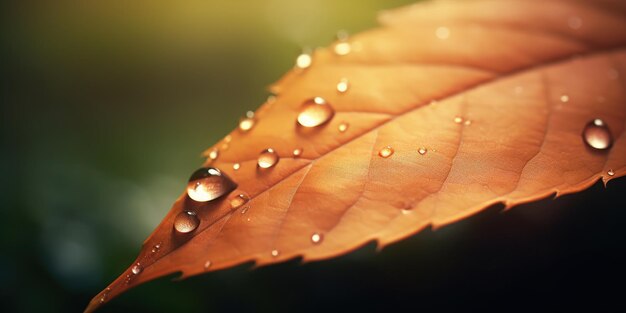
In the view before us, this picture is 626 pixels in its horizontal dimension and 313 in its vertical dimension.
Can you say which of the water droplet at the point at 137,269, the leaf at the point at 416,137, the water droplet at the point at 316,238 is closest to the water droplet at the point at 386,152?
the leaf at the point at 416,137

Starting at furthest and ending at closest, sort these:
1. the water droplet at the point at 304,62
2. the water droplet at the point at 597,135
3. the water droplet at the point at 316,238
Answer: the water droplet at the point at 304,62
the water droplet at the point at 597,135
the water droplet at the point at 316,238

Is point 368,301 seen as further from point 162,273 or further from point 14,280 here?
point 14,280

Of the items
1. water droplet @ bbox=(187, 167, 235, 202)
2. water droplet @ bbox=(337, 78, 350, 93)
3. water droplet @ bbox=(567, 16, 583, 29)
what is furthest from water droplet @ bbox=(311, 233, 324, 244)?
water droplet @ bbox=(567, 16, 583, 29)

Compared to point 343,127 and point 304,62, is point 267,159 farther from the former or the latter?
point 304,62

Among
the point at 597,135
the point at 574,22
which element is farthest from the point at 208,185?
the point at 574,22

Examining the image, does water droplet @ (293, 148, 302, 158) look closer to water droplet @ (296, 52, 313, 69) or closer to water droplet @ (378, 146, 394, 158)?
water droplet @ (378, 146, 394, 158)

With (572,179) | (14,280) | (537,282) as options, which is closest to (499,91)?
(572,179)

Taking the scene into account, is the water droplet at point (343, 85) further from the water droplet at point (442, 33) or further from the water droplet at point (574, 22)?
the water droplet at point (574, 22)
